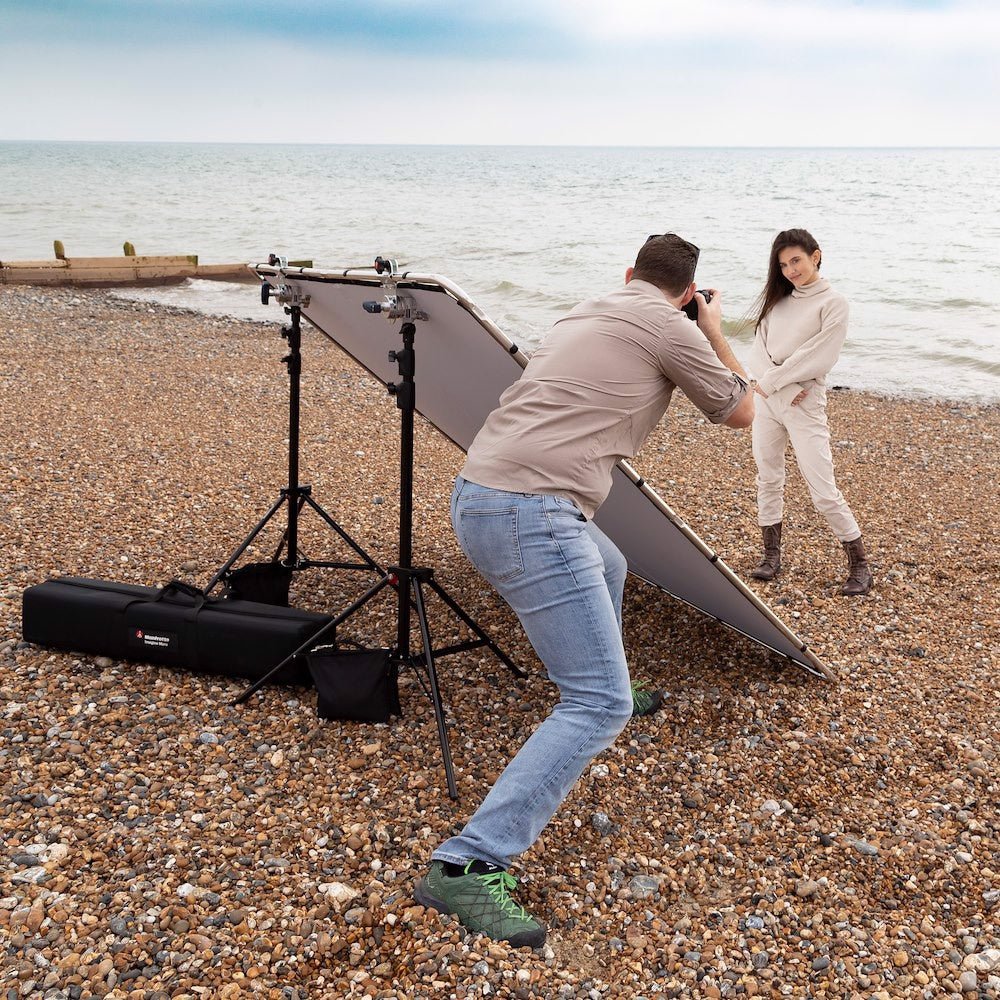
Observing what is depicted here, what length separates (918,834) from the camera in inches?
134

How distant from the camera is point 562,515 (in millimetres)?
2896

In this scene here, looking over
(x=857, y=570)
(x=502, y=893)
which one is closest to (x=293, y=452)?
(x=502, y=893)

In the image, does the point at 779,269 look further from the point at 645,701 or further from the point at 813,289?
the point at 645,701

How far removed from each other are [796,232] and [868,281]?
65.1ft

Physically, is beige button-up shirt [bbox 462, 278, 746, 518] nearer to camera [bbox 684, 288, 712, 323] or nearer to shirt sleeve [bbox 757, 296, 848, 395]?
camera [bbox 684, 288, 712, 323]

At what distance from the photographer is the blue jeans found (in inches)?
110

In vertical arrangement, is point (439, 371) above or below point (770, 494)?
above

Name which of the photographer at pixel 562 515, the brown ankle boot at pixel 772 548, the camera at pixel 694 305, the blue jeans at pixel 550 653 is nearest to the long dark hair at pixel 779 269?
the brown ankle boot at pixel 772 548

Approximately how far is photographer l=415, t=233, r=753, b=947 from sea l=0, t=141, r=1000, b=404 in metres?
3.78

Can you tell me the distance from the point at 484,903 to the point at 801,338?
12.6ft

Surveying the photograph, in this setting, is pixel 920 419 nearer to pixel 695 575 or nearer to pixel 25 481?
pixel 695 575

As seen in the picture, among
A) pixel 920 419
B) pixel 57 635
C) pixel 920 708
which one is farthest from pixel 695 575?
pixel 920 419

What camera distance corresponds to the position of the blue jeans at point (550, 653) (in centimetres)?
280

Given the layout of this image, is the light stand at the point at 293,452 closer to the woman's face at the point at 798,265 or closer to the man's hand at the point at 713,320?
the man's hand at the point at 713,320
